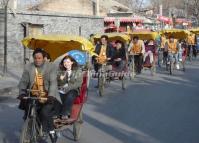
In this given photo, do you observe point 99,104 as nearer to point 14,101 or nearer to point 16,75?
point 14,101

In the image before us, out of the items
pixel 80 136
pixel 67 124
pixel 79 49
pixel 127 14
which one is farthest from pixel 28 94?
pixel 127 14

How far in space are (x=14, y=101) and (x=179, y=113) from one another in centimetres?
471

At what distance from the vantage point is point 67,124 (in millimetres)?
8961

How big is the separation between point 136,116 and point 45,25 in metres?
18.2

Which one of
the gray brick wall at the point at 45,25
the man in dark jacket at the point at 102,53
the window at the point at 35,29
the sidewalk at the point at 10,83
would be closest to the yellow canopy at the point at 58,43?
the man in dark jacket at the point at 102,53

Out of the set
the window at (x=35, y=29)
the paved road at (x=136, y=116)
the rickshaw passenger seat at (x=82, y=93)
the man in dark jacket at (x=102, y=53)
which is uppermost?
the window at (x=35, y=29)

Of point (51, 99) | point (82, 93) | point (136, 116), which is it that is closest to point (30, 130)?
point (51, 99)

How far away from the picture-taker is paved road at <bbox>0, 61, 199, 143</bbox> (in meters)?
9.57

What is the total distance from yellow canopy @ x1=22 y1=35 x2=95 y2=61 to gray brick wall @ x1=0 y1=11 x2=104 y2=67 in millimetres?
14698

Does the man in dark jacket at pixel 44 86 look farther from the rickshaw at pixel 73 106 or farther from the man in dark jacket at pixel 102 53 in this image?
the man in dark jacket at pixel 102 53

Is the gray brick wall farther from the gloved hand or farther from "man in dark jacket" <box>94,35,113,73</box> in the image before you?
the gloved hand

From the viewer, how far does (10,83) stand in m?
19.0

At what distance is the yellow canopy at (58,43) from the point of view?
36.7ft

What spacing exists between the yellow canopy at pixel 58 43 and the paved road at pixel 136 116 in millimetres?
1488
